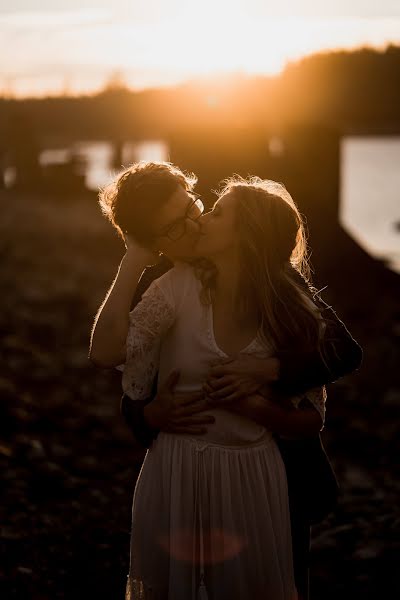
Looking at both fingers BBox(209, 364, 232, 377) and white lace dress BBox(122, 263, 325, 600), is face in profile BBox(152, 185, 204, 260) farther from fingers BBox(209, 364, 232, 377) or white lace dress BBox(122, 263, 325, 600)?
fingers BBox(209, 364, 232, 377)

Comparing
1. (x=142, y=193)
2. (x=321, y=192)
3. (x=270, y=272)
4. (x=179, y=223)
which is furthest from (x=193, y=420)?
(x=321, y=192)

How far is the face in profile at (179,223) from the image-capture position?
2.92m

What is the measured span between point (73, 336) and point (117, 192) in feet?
24.1

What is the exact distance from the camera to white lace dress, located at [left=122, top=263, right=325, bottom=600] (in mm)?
3004

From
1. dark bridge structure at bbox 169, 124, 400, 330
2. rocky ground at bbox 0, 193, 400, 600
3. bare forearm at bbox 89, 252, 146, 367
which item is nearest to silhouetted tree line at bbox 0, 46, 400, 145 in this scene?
dark bridge structure at bbox 169, 124, 400, 330

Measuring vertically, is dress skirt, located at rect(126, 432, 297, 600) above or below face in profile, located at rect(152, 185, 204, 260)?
below

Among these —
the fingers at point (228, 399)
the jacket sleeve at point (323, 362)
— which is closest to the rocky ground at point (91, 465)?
the fingers at point (228, 399)

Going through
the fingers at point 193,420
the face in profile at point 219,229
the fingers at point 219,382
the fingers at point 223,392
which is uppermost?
the face in profile at point 219,229

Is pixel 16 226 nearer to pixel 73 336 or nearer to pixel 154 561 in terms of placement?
pixel 73 336

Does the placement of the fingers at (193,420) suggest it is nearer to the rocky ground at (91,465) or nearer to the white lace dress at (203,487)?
the white lace dress at (203,487)

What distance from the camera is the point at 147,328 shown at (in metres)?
2.97

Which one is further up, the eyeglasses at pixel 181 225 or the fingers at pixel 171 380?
the eyeglasses at pixel 181 225

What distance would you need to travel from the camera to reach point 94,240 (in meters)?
17.0

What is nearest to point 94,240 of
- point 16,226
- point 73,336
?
point 16,226
